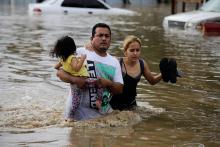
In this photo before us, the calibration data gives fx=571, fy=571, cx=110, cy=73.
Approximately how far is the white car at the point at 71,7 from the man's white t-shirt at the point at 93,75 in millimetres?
19689

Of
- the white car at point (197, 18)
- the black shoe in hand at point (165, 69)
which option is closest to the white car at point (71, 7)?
the white car at point (197, 18)

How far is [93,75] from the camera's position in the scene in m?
6.28

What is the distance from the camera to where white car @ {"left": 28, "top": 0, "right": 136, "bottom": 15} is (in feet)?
84.8

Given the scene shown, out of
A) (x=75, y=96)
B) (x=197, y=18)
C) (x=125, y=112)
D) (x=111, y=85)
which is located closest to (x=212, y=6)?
(x=197, y=18)

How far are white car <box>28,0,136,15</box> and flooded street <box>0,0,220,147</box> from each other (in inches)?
423

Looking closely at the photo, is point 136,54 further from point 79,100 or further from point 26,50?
point 26,50

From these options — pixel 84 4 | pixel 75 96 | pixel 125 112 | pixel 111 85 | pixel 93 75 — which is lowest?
pixel 125 112

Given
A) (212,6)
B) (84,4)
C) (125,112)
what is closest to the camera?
(125,112)

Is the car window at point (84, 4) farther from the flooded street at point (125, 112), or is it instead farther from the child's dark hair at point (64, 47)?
the child's dark hair at point (64, 47)

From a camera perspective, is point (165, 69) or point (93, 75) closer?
point (93, 75)

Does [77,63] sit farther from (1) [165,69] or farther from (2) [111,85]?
(1) [165,69]

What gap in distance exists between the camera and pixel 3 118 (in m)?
6.86

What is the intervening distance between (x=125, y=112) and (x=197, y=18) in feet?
36.8

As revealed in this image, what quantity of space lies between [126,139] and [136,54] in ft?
4.24
